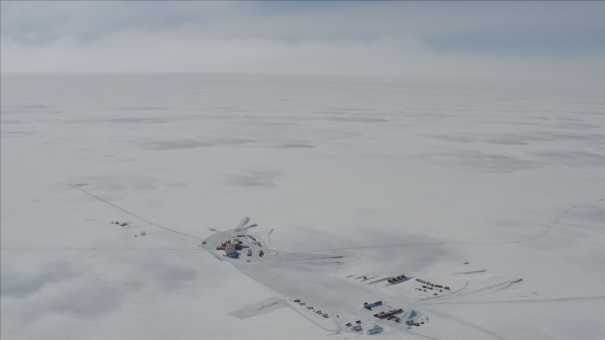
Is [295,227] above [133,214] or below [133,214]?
below

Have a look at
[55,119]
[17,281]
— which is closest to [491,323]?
[17,281]

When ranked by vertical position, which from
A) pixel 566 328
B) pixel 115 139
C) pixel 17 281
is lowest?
pixel 566 328

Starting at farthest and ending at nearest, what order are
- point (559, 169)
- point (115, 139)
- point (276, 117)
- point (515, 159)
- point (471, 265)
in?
point (276, 117) → point (115, 139) → point (515, 159) → point (559, 169) → point (471, 265)

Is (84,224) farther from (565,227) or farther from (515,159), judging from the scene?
(515,159)

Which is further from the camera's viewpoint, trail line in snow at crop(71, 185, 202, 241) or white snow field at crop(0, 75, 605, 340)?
trail line in snow at crop(71, 185, 202, 241)

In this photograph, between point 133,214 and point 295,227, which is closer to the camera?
point 295,227

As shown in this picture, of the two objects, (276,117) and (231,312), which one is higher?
(276,117)

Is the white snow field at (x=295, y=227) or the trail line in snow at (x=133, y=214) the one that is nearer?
the white snow field at (x=295, y=227)

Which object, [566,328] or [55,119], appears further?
[55,119]
